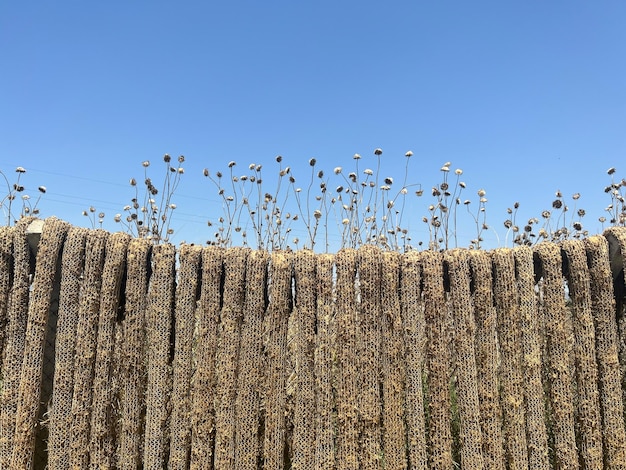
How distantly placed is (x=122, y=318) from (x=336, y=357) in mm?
1451

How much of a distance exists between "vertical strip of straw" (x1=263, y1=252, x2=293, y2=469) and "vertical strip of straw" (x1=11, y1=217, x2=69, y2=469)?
142 cm

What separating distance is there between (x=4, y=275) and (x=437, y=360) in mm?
2833

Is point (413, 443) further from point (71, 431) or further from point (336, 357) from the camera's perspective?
point (71, 431)

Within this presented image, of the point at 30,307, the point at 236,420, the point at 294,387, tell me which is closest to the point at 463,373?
the point at 294,387

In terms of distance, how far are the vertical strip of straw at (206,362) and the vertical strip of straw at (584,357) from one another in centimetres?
225

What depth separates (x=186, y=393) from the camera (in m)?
2.95

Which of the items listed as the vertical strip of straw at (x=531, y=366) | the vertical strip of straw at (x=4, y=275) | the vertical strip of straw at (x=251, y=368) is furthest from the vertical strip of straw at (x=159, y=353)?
the vertical strip of straw at (x=531, y=366)

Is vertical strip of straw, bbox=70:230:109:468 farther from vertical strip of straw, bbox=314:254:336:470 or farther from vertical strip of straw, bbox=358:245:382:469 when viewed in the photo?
vertical strip of straw, bbox=358:245:382:469

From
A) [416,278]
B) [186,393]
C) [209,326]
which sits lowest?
[186,393]

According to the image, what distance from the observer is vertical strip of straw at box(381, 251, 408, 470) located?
2855 millimetres

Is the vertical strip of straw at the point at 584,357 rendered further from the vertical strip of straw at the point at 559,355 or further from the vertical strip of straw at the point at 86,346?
the vertical strip of straw at the point at 86,346

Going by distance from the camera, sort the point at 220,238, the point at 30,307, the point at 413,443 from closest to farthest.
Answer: the point at 413,443
the point at 30,307
the point at 220,238

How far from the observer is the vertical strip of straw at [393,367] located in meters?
2.86

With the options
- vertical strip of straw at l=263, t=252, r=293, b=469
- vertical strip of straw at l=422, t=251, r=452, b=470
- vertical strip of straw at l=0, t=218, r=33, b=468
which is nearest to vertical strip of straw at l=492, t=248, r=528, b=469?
vertical strip of straw at l=422, t=251, r=452, b=470
